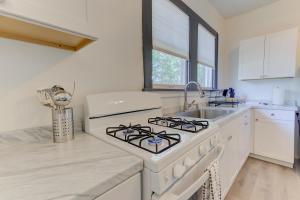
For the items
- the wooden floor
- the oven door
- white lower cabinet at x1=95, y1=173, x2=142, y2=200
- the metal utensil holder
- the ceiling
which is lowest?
the wooden floor

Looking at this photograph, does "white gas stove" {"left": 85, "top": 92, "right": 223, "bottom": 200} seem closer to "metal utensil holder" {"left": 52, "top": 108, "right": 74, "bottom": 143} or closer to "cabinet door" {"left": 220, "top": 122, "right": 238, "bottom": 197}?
"metal utensil holder" {"left": 52, "top": 108, "right": 74, "bottom": 143}

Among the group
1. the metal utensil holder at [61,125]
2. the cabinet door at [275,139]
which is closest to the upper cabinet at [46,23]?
the metal utensil holder at [61,125]

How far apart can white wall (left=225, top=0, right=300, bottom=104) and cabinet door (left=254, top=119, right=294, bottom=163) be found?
2.00 ft

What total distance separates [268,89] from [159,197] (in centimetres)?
306

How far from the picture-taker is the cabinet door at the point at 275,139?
2.19m

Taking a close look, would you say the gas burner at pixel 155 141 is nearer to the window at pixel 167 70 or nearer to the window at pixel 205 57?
the window at pixel 167 70

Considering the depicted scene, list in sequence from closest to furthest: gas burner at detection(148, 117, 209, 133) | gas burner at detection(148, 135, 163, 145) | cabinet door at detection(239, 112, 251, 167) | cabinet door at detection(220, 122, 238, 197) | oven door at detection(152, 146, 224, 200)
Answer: oven door at detection(152, 146, 224, 200), gas burner at detection(148, 135, 163, 145), gas burner at detection(148, 117, 209, 133), cabinet door at detection(220, 122, 238, 197), cabinet door at detection(239, 112, 251, 167)

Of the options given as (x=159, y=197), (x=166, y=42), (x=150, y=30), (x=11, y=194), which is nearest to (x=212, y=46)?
(x=166, y=42)

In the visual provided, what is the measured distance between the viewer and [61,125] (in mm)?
792

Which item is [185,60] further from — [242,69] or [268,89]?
[268,89]

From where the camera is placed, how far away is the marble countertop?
410mm

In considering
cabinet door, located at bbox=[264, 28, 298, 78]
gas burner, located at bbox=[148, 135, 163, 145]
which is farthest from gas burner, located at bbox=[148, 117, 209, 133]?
cabinet door, located at bbox=[264, 28, 298, 78]

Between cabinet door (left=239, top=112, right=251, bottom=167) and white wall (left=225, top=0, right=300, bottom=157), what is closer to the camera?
cabinet door (left=239, top=112, right=251, bottom=167)

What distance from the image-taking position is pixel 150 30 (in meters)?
1.49
